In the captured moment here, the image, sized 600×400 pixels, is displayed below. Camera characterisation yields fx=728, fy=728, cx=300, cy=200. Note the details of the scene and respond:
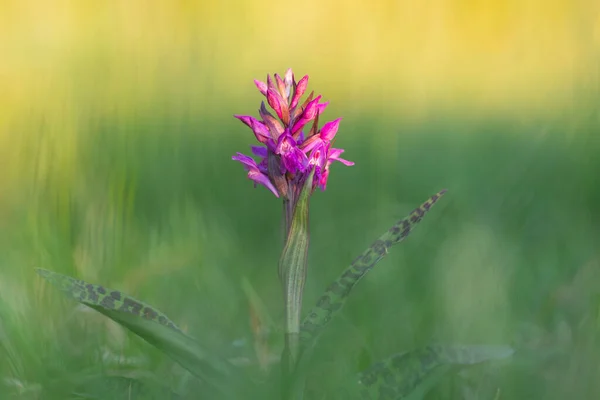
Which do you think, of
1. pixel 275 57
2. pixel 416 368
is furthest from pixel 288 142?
pixel 275 57

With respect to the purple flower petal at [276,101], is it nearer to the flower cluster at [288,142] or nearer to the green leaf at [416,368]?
the flower cluster at [288,142]

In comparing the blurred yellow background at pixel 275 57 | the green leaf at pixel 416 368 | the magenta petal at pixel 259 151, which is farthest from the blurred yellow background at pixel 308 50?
the green leaf at pixel 416 368

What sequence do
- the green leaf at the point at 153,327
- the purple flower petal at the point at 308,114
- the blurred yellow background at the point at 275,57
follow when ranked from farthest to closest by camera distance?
the blurred yellow background at the point at 275,57 → the purple flower petal at the point at 308,114 → the green leaf at the point at 153,327

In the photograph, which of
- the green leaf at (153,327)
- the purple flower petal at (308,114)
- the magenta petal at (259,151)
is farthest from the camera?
the magenta petal at (259,151)

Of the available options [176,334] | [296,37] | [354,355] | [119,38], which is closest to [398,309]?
[354,355]

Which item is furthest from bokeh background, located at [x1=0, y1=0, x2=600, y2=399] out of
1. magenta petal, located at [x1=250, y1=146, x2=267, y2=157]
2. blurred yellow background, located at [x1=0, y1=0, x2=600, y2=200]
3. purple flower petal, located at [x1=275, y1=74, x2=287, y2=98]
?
purple flower petal, located at [x1=275, y1=74, x2=287, y2=98]

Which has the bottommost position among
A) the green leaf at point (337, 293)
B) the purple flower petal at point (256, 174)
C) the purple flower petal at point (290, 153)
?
the green leaf at point (337, 293)
